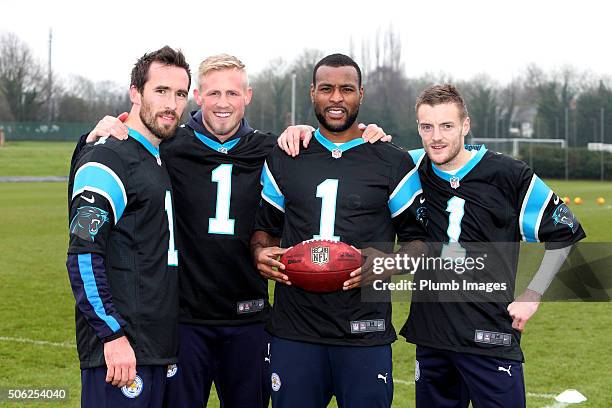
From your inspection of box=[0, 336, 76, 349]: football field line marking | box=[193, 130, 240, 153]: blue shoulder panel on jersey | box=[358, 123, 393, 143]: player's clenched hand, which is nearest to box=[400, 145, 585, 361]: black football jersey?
box=[358, 123, 393, 143]: player's clenched hand

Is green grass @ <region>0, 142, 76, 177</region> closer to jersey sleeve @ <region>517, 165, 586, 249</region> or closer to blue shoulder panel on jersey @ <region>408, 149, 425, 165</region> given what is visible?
blue shoulder panel on jersey @ <region>408, 149, 425, 165</region>

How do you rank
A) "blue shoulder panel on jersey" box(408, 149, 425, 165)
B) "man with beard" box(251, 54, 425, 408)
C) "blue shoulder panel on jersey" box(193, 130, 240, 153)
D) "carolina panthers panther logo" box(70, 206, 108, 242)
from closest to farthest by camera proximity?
1. "carolina panthers panther logo" box(70, 206, 108, 242)
2. "man with beard" box(251, 54, 425, 408)
3. "blue shoulder panel on jersey" box(408, 149, 425, 165)
4. "blue shoulder panel on jersey" box(193, 130, 240, 153)

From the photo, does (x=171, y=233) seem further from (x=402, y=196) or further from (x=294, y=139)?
(x=402, y=196)

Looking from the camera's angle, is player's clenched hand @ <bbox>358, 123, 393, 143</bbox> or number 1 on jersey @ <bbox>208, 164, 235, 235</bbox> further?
number 1 on jersey @ <bbox>208, 164, 235, 235</bbox>

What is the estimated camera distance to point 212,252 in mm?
4336

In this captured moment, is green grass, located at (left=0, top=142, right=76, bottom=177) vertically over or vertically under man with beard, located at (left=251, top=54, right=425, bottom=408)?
over

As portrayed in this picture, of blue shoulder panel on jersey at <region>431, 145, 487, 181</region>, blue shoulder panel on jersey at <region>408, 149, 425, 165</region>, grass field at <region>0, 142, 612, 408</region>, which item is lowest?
grass field at <region>0, 142, 612, 408</region>

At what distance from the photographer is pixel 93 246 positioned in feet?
11.2

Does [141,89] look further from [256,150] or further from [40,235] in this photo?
[40,235]

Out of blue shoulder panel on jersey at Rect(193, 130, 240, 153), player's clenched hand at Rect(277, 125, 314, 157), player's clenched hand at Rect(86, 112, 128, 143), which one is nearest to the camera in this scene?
player's clenched hand at Rect(86, 112, 128, 143)

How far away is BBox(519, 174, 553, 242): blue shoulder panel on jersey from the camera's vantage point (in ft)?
13.3

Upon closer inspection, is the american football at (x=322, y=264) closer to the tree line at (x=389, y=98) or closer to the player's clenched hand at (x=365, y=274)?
the player's clenched hand at (x=365, y=274)

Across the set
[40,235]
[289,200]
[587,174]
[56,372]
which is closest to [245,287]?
[289,200]

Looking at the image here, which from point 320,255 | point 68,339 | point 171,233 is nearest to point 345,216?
point 320,255
